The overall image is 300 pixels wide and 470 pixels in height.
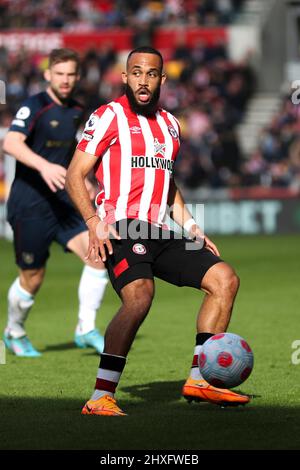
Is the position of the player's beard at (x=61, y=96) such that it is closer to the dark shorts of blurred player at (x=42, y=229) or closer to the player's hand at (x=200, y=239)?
the dark shorts of blurred player at (x=42, y=229)

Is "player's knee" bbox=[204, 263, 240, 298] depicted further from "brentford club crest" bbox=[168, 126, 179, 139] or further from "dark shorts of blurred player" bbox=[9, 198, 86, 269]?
"dark shorts of blurred player" bbox=[9, 198, 86, 269]

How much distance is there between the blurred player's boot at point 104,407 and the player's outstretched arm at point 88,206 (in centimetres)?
83

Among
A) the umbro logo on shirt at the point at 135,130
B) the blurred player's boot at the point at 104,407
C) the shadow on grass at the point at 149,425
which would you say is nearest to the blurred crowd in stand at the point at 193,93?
the umbro logo on shirt at the point at 135,130

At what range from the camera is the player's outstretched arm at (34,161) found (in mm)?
9062

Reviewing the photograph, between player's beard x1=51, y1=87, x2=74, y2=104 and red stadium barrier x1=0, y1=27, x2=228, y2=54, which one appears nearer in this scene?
player's beard x1=51, y1=87, x2=74, y2=104

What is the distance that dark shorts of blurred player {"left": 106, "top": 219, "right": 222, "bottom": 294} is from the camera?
22.6 ft

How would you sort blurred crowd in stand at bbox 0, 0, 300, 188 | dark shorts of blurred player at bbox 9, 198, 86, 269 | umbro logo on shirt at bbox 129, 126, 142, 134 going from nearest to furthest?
1. umbro logo on shirt at bbox 129, 126, 142, 134
2. dark shorts of blurred player at bbox 9, 198, 86, 269
3. blurred crowd in stand at bbox 0, 0, 300, 188

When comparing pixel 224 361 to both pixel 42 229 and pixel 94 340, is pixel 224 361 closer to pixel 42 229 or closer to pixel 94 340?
pixel 94 340

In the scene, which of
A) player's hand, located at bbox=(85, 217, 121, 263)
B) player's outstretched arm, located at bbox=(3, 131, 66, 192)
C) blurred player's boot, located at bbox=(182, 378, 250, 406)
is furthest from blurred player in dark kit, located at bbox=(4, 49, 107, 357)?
player's hand, located at bbox=(85, 217, 121, 263)

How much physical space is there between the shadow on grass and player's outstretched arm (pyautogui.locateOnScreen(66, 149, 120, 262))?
99 cm

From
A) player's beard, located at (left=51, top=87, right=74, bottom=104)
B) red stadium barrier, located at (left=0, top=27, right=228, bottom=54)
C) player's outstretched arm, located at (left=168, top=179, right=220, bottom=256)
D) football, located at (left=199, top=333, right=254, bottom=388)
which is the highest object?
red stadium barrier, located at (left=0, top=27, right=228, bottom=54)

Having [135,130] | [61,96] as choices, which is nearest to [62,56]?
[61,96]

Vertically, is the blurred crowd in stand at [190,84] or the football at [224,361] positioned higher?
the blurred crowd in stand at [190,84]
